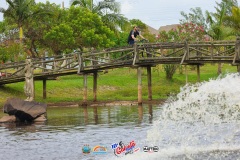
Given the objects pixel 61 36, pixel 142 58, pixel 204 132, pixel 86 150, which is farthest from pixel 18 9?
pixel 86 150

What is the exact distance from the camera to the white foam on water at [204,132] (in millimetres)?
21109

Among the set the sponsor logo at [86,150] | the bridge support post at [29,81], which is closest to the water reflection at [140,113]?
the bridge support post at [29,81]

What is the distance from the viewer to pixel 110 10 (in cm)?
6272

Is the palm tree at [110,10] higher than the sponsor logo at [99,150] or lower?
higher

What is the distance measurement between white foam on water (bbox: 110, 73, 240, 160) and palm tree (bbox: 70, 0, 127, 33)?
111 feet

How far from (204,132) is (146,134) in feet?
7.24

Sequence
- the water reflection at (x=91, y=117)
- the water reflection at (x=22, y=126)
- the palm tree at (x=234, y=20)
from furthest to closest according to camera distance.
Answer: the palm tree at (x=234, y=20) < the water reflection at (x=91, y=117) < the water reflection at (x=22, y=126)

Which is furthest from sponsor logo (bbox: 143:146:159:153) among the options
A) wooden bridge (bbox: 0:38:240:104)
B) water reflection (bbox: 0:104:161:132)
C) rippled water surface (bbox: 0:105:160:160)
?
wooden bridge (bbox: 0:38:240:104)

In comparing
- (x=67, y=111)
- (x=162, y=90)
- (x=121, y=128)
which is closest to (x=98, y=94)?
(x=162, y=90)

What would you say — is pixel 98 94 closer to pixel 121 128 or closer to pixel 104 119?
pixel 104 119

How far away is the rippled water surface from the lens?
23234 millimetres

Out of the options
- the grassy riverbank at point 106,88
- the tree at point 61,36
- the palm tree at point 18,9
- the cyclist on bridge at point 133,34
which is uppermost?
the palm tree at point 18,9

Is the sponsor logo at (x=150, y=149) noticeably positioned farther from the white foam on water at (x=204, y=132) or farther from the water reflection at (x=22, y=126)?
the water reflection at (x=22, y=126)

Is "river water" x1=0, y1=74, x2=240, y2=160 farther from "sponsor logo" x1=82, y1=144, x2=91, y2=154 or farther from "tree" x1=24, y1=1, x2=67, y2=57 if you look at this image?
"tree" x1=24, y1=1, x2=67, y2=57
